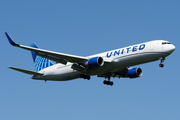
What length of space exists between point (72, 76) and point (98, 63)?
5403mm

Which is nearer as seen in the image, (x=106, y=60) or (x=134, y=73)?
(x=106, y=60)

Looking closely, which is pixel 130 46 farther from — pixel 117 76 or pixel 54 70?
pixel 54 70

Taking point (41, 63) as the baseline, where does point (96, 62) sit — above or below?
below

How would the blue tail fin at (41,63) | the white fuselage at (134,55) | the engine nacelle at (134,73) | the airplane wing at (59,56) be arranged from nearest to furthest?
the white fuselage at (134,55)
the airplane wing at (59,56)
the engine nacelle at (134,73)
the blue tail fin at (41,63)

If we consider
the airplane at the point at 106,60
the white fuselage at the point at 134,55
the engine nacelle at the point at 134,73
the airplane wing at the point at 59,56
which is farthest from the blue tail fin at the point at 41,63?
the engine nacelle at the point at 134,73

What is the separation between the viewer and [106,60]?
115 ft

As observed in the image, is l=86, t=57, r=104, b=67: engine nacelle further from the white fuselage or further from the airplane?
the white fuselage

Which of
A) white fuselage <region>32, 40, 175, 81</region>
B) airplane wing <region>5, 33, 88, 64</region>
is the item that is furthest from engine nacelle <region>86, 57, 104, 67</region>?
airplane wing <region>5, 33, 88, 64</region>

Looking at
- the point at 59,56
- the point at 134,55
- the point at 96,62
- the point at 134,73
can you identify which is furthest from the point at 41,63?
the point at 134,55

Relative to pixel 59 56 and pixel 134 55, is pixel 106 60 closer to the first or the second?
pixel 134 55

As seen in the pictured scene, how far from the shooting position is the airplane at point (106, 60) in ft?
109

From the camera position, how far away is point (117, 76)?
41344 millimetres

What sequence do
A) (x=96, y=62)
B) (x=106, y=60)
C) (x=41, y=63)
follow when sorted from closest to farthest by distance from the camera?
1. (x=96, y=62)
2. (x=106, y=60)
3. (x=41, y=63)

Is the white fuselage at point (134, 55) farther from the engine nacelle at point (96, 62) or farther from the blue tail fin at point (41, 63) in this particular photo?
the blue tail fin at point (41, 63)
